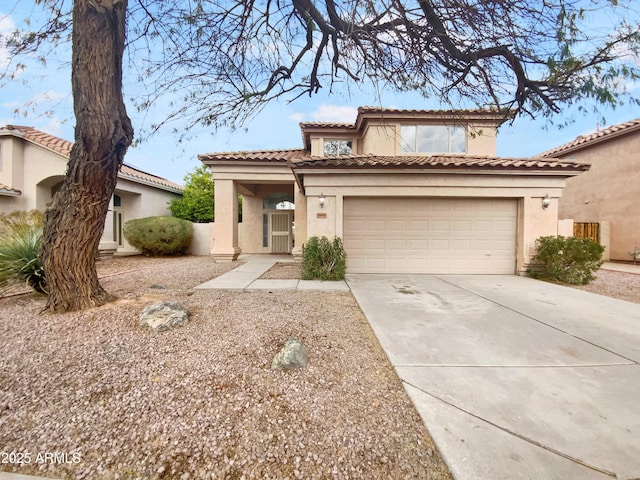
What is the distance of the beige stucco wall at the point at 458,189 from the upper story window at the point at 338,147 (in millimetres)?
4793

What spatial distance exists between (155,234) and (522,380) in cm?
1387

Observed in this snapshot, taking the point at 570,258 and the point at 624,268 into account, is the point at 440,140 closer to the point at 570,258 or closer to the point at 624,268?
the point at 570,258

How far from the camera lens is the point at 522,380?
2752 millimetres

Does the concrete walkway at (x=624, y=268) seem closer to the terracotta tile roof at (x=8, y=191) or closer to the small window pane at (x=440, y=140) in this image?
the small window pane at (x=440, y=140)

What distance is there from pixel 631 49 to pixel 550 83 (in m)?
0.82

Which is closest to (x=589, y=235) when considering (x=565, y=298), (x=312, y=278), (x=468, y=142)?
(x=468, y=142)

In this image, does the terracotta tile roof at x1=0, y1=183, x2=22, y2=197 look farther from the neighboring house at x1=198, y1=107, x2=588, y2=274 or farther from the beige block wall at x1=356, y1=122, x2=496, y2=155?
the beige block wall at x1=356, y1=122, x2=496, y2=155

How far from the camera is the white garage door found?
8.61 m

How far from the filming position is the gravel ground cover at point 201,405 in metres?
1.79

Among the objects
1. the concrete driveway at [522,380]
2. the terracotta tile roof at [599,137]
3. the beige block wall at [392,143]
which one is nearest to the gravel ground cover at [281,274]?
the concrete driveway at [522,380]

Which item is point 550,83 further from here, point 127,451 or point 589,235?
point 589,235

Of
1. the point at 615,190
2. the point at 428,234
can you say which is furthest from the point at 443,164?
the point at 615,190

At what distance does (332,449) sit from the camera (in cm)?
189

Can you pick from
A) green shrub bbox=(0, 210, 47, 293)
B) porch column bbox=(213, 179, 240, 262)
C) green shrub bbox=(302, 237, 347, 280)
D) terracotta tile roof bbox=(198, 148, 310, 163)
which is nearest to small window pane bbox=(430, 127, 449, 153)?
terracotta tile roof bbox=(198, 148, 310, 163)
